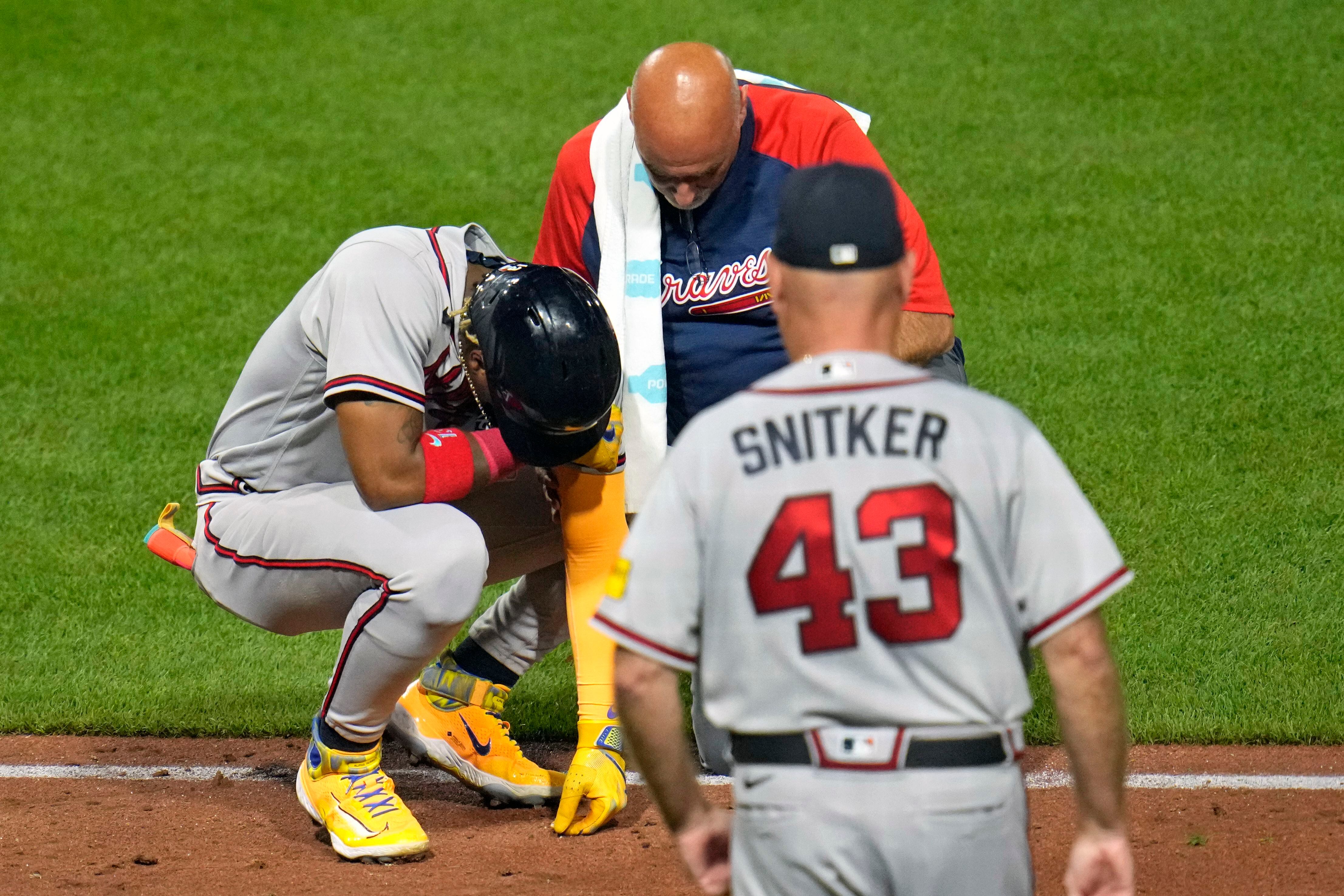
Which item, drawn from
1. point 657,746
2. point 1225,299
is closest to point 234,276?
point 1225,299

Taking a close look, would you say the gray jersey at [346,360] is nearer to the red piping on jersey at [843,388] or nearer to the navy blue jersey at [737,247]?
the navy blue jersey at [737,247]

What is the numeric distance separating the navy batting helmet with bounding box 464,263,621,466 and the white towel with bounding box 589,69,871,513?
1.39 ft

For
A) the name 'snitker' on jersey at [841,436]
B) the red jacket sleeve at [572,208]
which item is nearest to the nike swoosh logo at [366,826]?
the red jacket sleeve at [572,208]

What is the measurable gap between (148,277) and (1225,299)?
625cm

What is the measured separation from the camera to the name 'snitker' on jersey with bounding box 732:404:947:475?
7.07 feet

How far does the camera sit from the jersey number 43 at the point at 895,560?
2.15m

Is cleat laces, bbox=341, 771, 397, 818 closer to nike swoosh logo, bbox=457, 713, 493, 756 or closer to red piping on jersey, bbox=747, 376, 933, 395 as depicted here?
nike swoosh logo, bbox=457, 713, 493, 756

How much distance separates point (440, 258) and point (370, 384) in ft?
1.51

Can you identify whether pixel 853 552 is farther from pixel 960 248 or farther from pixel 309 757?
pixel 960 248

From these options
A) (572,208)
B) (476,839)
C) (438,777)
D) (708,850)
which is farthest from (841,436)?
(438,777)

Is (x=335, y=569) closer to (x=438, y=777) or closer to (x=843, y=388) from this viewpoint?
(x=438, y=777)

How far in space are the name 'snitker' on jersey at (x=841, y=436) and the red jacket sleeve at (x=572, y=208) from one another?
235 centimetres

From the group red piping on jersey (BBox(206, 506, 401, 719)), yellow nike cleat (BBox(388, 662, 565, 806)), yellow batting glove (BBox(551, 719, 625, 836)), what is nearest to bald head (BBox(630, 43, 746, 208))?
red piping on jersey (BBox(206, 506, 401, 719))

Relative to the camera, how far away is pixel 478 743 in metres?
4.42
